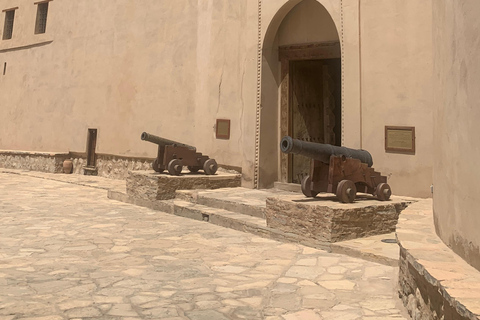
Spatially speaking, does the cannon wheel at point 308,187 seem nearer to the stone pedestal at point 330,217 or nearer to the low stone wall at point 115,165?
the stone pedestal at point 330,217

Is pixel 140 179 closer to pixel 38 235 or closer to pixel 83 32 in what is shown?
pixel 38 235

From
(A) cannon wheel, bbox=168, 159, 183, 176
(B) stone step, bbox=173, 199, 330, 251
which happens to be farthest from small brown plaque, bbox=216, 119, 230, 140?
(B) stone step, bbox=173, 199, 330, 251

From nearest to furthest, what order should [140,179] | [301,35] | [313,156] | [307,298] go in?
[307,298] → [313,156] → [140,179] → [301,35]

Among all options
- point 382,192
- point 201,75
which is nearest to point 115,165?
point 201,75

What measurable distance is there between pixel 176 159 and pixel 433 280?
6698mm

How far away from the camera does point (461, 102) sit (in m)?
2.73

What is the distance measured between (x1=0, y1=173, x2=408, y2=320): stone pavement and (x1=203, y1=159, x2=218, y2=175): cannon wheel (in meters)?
2.63

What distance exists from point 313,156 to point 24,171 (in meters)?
12.3

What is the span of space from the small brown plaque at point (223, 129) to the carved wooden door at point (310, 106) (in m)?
1.41

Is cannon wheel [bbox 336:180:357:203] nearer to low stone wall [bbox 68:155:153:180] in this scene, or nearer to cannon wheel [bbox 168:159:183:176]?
cannon wheel [bbox 168:159:183:176]

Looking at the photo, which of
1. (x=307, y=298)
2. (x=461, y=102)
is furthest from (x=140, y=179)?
(x=461, y=102)

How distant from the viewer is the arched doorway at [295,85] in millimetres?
8969

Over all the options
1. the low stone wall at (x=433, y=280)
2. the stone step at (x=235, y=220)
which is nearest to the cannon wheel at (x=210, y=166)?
the stone step at (x=235, y=220)

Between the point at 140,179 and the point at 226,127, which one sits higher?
the point at 226,127
